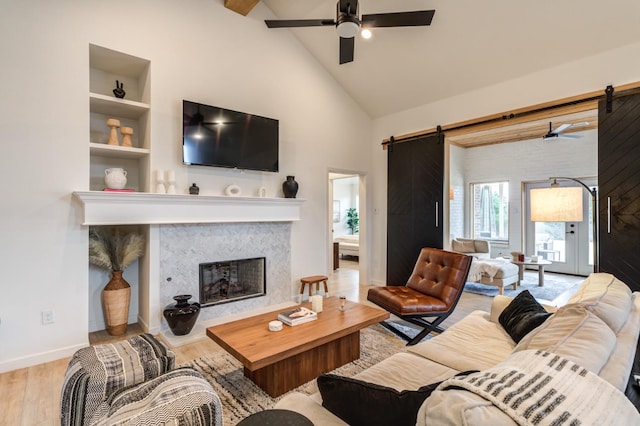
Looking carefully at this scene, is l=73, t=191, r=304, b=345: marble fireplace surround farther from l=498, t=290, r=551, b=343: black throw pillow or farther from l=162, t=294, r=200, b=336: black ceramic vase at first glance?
l=498, t=290, r=551, b=343: black throw pillow

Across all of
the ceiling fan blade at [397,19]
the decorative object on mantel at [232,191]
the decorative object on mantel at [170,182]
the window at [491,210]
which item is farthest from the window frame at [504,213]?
the decorative object on mantel at [170,182]

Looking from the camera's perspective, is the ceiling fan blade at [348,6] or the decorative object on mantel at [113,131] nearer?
the ceiling fan blade at [348,6]

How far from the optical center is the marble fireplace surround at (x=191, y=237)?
119 inches

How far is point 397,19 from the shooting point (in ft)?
9.16

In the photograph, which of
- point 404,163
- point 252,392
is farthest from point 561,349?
point 404,163

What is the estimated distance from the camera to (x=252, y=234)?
13.3ft

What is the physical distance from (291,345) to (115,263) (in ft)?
7.40

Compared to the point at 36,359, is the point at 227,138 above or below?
above

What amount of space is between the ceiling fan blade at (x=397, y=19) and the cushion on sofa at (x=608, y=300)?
237 centimetres

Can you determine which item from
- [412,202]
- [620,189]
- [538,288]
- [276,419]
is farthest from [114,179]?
[538,288]

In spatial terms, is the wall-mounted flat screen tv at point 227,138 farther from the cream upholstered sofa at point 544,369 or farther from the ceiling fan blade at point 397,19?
the cream upholstered sofa at point 544,369

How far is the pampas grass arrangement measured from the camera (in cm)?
313

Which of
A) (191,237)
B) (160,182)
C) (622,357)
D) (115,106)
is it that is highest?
(115,106)

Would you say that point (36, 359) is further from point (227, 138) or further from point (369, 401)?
point (369, 401)
